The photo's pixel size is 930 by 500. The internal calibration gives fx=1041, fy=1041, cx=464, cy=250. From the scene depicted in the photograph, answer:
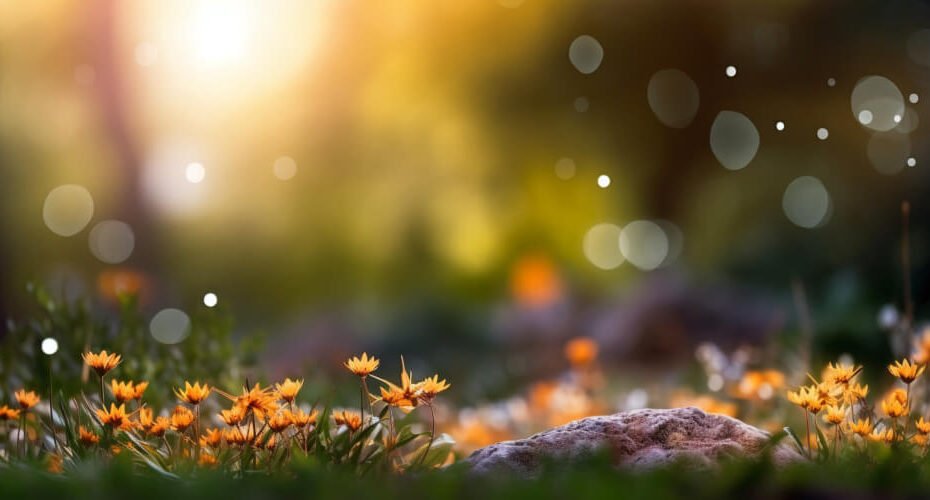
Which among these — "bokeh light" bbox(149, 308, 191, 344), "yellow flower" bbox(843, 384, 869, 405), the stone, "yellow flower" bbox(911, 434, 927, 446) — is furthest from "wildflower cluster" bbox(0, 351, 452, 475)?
"bokeh light" bbox(149, 308, 191, 344)

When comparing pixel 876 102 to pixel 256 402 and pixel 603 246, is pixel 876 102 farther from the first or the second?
pixel 256 402

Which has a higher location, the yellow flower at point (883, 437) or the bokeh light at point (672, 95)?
the bokeh light at point (672, 95)

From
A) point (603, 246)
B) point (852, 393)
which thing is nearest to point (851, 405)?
point (852, 393)

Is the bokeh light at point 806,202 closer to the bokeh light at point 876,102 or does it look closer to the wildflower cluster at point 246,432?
the bokeh light at point 876,102

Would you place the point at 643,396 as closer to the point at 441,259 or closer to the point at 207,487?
the point at 207,487

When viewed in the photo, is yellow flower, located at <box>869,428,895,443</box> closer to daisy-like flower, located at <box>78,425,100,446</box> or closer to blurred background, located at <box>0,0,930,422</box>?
daisy-like flower, located at <box>78,425,100,446</box>

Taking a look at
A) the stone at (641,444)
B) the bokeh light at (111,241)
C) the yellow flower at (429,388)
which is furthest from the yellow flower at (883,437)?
the bokeh light at (111,241)

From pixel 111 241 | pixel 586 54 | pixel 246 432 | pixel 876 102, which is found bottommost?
pixel 246 432

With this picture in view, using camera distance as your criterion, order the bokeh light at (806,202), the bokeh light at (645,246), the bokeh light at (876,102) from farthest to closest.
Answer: the bokeh light at (645,246), the bokeh light at (806,202), the bokeh light at (876,102)
